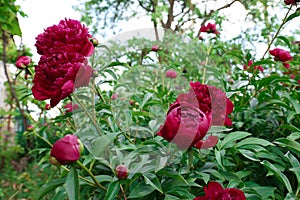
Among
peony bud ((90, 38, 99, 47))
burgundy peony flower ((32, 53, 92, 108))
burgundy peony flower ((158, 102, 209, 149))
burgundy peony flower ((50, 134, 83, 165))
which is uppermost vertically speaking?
peony bud ((90, 38, 99, 47))

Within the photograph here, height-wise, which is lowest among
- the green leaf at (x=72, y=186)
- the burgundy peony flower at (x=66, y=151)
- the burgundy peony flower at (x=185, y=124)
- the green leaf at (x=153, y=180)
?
the green leaf at (x=153, y=180)

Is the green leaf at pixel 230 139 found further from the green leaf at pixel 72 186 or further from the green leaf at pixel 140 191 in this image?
the green leaf at pixel 72 186

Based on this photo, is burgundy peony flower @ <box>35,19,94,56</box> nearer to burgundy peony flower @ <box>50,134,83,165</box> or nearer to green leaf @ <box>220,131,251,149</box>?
burgundy peony flower @ <box>50,134,83,165</box>

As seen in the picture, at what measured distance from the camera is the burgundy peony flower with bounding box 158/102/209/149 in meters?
0.53

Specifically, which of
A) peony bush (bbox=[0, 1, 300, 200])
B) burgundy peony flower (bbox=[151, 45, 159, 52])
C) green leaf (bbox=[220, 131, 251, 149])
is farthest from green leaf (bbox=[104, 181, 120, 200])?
burgundy peony flower (bbox=[151, 45, 159, 52])

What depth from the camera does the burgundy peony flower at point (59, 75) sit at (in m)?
0.60

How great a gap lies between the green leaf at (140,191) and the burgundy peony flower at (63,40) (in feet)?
0.92

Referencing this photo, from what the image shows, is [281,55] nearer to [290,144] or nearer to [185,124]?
[290,144]

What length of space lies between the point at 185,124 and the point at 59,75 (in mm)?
227

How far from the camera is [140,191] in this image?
0.71 m

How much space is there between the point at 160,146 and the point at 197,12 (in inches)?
104

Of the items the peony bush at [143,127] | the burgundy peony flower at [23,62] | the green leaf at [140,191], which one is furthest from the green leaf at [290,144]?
the burgundy peony flower at [23,62]

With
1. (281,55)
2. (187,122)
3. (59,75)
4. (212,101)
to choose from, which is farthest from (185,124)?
(281,55)

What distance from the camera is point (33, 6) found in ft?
5.99
